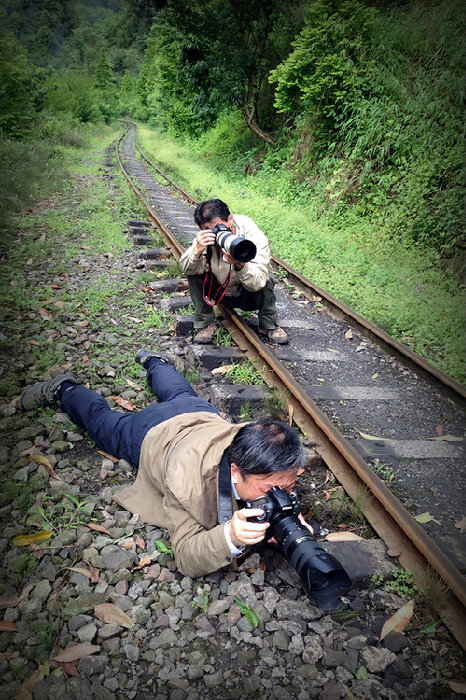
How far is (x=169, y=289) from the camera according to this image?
4.88 metres

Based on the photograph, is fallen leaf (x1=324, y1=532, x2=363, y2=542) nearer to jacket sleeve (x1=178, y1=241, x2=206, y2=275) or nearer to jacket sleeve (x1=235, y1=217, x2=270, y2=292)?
jacket sleeve (x1=235, y1=217, x2=270, y2=292)

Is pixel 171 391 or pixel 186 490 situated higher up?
pixel 186 490

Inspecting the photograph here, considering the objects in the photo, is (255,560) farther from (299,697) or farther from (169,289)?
(169,289)

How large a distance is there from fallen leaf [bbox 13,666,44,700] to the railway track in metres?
1.48

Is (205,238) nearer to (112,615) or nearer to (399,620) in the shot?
(112,615)

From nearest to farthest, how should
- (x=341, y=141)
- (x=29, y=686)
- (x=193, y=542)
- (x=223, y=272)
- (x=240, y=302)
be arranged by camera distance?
(x=29, y=686) < (x=193, y=542) < (x=223, y=272) < (x=240, y=302) < (x=341, y=141)

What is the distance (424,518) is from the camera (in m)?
2.14

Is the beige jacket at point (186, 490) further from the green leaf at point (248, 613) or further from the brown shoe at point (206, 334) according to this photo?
the brown shoe at point (206, 334)

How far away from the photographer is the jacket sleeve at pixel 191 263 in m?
3.43

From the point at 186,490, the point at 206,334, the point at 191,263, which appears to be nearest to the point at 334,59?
the point at 191,263

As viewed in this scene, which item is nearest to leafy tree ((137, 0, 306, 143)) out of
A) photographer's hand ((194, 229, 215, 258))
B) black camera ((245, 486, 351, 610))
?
photographer's hand ((194, 229, 215, 258))

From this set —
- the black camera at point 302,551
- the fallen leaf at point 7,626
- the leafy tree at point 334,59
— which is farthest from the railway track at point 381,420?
the leafy tree at point 334,59

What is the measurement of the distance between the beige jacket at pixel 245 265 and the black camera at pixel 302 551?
2105 millimetres

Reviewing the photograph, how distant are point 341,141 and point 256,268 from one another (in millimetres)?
6451
